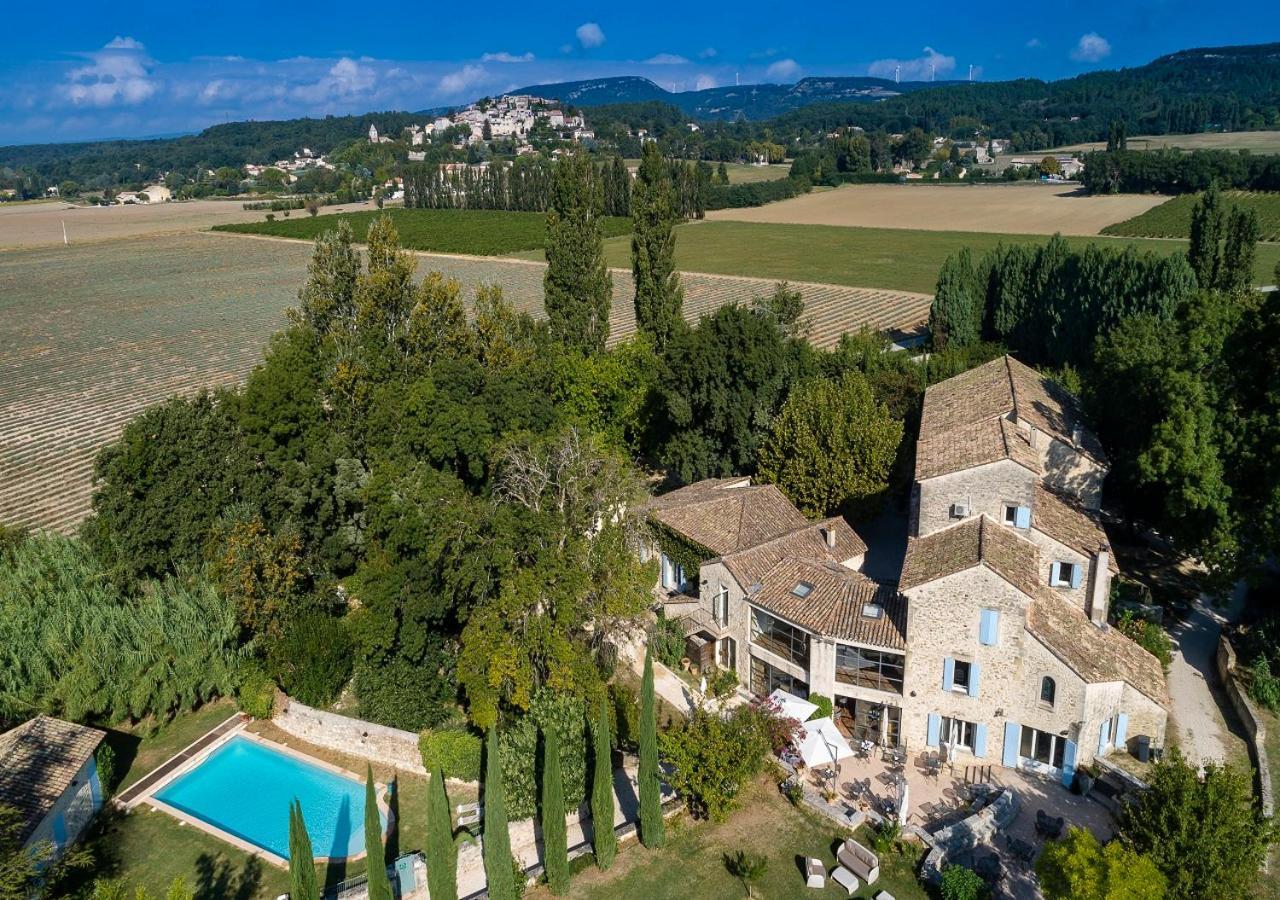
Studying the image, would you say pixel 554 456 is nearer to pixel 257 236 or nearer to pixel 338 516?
pixel 338 516

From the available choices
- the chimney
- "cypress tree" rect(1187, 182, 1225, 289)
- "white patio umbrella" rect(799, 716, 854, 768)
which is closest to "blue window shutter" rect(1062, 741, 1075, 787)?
the chimney

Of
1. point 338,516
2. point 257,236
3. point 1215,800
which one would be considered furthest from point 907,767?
point 257,236

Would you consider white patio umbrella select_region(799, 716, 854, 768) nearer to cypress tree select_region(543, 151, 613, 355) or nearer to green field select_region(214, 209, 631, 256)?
cypress tree select_region(543, 151, 613, 355)

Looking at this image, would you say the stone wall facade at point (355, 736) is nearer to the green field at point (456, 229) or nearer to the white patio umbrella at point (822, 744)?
the white patio umbrella at point (822, 744)

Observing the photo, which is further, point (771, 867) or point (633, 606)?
point (633, 606)

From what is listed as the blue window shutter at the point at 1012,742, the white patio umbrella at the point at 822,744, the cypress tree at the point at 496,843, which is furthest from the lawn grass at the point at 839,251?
the cypress tree at the point at 496,843

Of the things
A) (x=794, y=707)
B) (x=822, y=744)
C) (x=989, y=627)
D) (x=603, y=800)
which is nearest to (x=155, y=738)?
(x=603, y=800)
